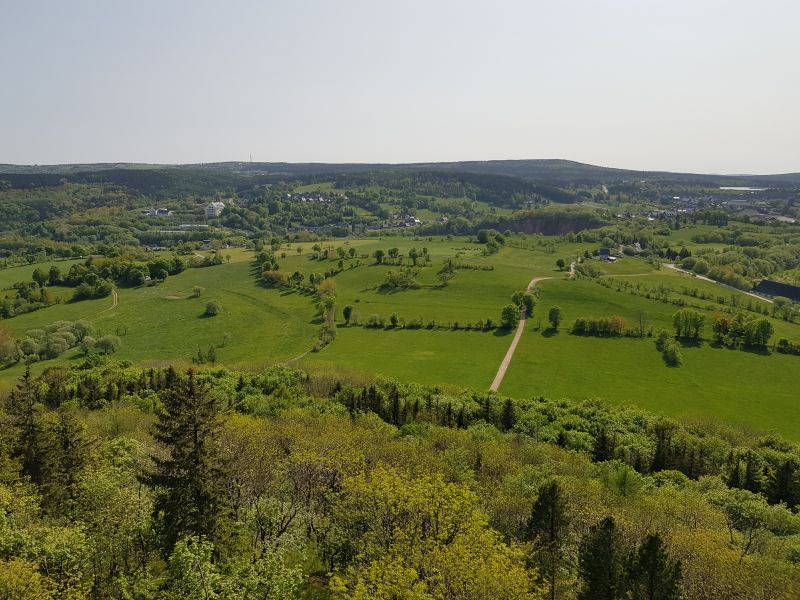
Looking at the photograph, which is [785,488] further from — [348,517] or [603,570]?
[348,517]

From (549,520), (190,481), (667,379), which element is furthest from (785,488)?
(190,481)

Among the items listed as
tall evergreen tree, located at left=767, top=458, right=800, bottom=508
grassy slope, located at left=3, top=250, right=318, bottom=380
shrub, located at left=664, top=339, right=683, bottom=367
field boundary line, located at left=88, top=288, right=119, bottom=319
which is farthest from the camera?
field boundary line, located at left=88, top=288, right=119, bottom=319

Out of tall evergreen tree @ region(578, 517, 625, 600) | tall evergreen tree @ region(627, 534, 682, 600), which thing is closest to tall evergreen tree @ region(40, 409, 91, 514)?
tall evergreen tree @ region(578, 517, 625, 600)

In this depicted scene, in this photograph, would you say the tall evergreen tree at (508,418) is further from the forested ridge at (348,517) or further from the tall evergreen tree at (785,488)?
the tall evergreen tree at (785,488)

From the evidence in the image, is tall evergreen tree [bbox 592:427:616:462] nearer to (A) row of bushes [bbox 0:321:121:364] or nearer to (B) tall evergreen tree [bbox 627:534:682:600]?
(B) tall evergreen tree [bbox 627:534:682:600]

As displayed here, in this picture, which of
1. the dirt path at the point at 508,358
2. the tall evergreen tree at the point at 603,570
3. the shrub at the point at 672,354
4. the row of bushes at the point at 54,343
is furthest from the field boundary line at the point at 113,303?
the shrub at the point at 672,354

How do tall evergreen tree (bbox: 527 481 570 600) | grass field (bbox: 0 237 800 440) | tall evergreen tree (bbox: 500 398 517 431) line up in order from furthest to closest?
grass field (bbox: 0 237 800 440), tall evergreen tree (bbox: 500 398 517 431), tall evergreen tree (bbox: 527 481 570 600)

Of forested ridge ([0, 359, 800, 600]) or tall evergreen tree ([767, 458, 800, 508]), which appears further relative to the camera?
tall evergreen tree ([767, 458, 800, 508])
